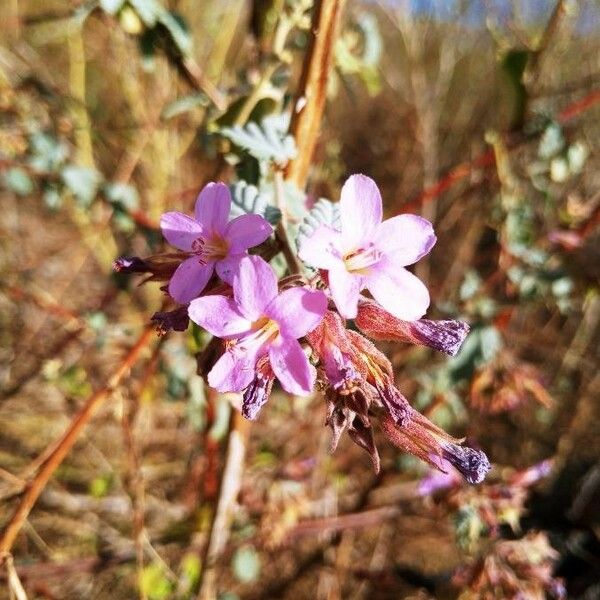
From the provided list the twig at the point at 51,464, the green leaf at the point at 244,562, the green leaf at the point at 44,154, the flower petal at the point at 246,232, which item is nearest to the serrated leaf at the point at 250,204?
the flower petal at the point at 246,232

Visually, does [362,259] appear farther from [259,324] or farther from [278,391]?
[278,391]

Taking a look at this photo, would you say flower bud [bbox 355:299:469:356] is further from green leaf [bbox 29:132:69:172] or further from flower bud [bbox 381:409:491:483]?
green leaf [bbox 29:132:69:172]

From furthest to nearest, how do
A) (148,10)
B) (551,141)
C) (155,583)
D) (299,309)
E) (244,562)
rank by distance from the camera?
(155,583) → (244,562) → (551,141) → (148,10) → (299,309)

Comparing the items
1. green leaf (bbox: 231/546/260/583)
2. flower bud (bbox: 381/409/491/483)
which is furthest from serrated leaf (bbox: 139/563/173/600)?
flower bud (bbox: 381/409/491/483)

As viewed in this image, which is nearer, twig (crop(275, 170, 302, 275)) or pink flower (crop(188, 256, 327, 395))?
pink flower (crop(188, 256, 327, 395))

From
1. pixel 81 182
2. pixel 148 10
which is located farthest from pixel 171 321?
pixel 81 182

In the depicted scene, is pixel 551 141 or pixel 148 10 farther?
pixel 551 141

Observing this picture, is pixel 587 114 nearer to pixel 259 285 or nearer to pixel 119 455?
pixel 119 455
